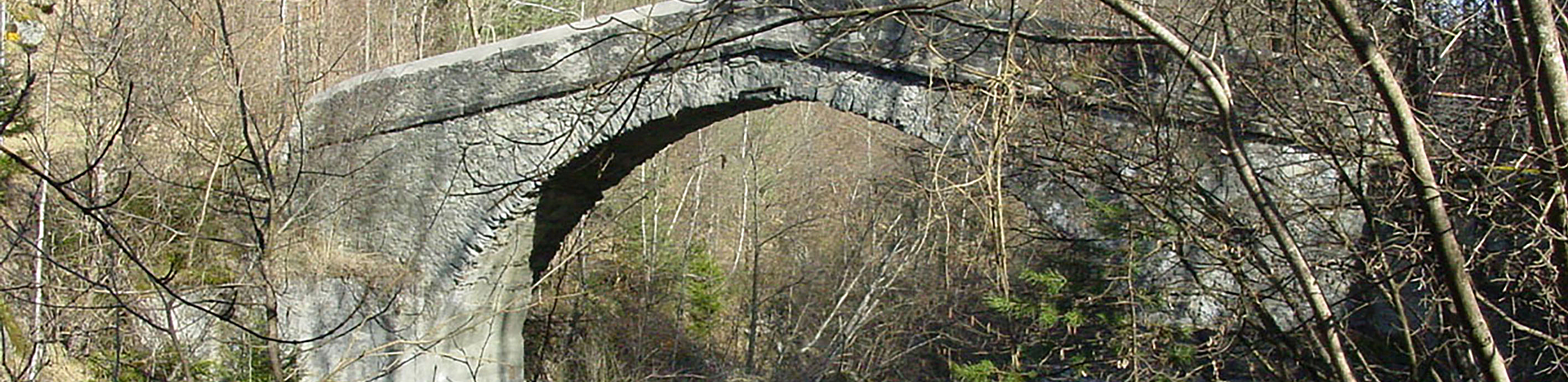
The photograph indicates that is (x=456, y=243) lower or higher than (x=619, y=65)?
lower

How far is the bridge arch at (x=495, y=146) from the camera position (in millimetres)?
6633

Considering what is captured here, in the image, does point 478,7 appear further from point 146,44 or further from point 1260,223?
point 1260,223

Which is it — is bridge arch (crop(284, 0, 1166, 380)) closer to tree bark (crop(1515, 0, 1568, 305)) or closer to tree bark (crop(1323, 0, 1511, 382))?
tree bark (crop(1323, 0, 1511, 382))

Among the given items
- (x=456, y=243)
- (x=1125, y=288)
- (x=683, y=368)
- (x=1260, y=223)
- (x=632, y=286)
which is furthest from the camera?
(x=632, y=286)

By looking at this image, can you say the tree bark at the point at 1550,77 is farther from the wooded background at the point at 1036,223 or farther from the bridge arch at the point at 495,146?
the bridge arch at the point at 495,146

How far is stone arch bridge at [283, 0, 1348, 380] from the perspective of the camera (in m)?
6.63

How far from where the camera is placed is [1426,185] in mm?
3438

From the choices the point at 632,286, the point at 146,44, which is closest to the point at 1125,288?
the point at 146,44

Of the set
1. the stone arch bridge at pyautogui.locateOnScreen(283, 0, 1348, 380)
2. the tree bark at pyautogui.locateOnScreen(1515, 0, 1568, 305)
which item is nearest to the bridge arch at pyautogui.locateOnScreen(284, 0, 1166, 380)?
the stone arch bridge at pyautogui.locateOnScreen(283, 0, 1348, 380)

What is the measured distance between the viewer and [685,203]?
14359 mm

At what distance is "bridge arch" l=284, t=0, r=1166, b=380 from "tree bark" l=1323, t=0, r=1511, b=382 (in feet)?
9.73

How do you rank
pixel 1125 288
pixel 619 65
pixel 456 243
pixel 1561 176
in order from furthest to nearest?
pixel 456 243 → pixel 619 65 → pixel 1125 288 → pixel 1561 176

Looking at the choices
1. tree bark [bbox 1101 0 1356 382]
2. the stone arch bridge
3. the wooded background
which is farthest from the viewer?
the stone arch bridge

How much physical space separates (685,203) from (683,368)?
9.94ft
